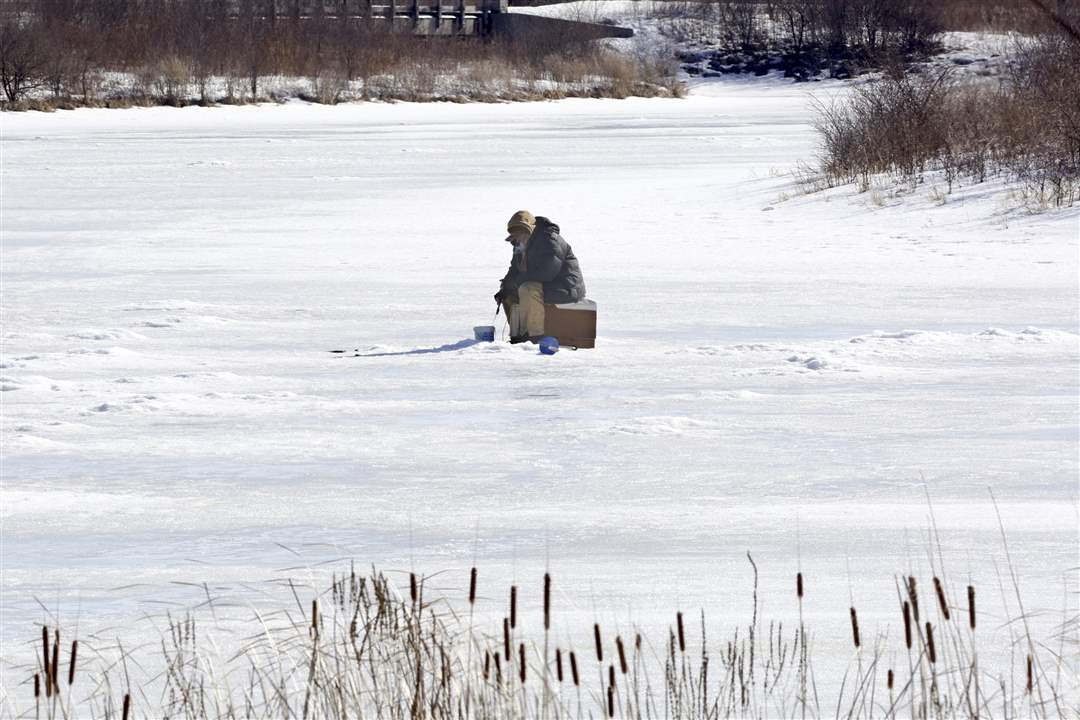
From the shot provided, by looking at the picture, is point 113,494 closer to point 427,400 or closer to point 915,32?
point 427,400

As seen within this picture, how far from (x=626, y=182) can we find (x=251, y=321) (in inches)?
456

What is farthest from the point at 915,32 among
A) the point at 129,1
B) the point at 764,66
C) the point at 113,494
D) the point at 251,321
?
the point at 113,494

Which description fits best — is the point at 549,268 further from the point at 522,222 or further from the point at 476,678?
the point at 476,678

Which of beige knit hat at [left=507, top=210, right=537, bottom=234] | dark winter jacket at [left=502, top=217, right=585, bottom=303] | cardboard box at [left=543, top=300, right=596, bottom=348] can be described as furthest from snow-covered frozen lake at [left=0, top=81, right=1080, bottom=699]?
beige knit hat at [left=507, top=210, right=537, bottom=234]

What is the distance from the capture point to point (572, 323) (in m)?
9.19

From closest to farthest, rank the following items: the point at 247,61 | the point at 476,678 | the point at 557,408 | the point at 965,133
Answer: the point at 476,678, the point at 557,408, the point at 965,133, the point at 247,61

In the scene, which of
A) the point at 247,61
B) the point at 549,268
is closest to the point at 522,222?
the point at 549,268

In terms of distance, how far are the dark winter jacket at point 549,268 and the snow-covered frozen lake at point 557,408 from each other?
1.29 feet

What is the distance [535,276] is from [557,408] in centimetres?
149

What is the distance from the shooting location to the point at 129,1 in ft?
157

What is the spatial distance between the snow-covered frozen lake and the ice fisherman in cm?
27

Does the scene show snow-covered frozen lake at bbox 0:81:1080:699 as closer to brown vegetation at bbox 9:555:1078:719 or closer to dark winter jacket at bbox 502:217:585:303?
brown vegetation at bbox 9:555:1078:719

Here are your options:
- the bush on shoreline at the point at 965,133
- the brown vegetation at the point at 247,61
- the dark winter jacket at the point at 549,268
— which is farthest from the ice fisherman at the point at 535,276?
the brown vegetation at the point at 247,61

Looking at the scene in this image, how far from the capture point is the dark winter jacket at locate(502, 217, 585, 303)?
8914mm
